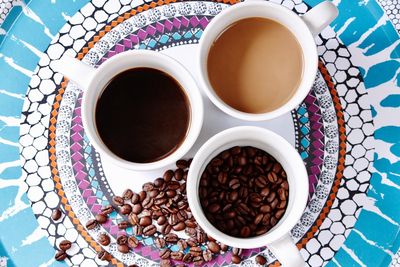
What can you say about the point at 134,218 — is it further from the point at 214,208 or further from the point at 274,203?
the point at 274,203

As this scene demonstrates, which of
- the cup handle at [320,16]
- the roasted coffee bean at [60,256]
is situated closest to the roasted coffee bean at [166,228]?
the roasted coffee bean at [60,256]

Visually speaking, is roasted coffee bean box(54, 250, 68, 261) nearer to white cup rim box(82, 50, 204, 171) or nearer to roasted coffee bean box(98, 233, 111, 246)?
roasted coffee bean box(98, 233, 111, 246)

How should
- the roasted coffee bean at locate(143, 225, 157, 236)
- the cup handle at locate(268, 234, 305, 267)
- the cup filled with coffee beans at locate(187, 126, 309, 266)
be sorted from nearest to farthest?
1. the cup handle at locate(268, 234, 305, 267)
2. the cup filled with coffee beans at locate(187, 126, 309, 266)
3. the roasted coffee bean at locate(143, 225, 157, 236)

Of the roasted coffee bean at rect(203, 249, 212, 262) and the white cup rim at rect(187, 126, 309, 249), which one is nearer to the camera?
the white cup rim at rect(187, 126, 309, 249)

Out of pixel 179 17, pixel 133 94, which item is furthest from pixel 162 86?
pixel 179 17

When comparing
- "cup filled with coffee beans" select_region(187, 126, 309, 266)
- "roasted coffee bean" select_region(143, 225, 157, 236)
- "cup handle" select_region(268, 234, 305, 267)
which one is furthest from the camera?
"roasted coffee bean" select_region(143, 225, 157, 236)

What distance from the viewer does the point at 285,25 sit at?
3.96ft

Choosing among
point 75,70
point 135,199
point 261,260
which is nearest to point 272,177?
point 261,260

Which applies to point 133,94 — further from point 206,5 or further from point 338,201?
point 338,201

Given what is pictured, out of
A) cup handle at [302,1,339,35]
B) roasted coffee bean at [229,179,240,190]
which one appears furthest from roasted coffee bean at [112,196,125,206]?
cup handle at [302,1,339,35]

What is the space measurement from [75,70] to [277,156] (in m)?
0.41

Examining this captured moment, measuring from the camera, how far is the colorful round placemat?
1.27 meters

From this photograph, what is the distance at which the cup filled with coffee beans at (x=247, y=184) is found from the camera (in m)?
1.15

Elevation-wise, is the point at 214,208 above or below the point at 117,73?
below
